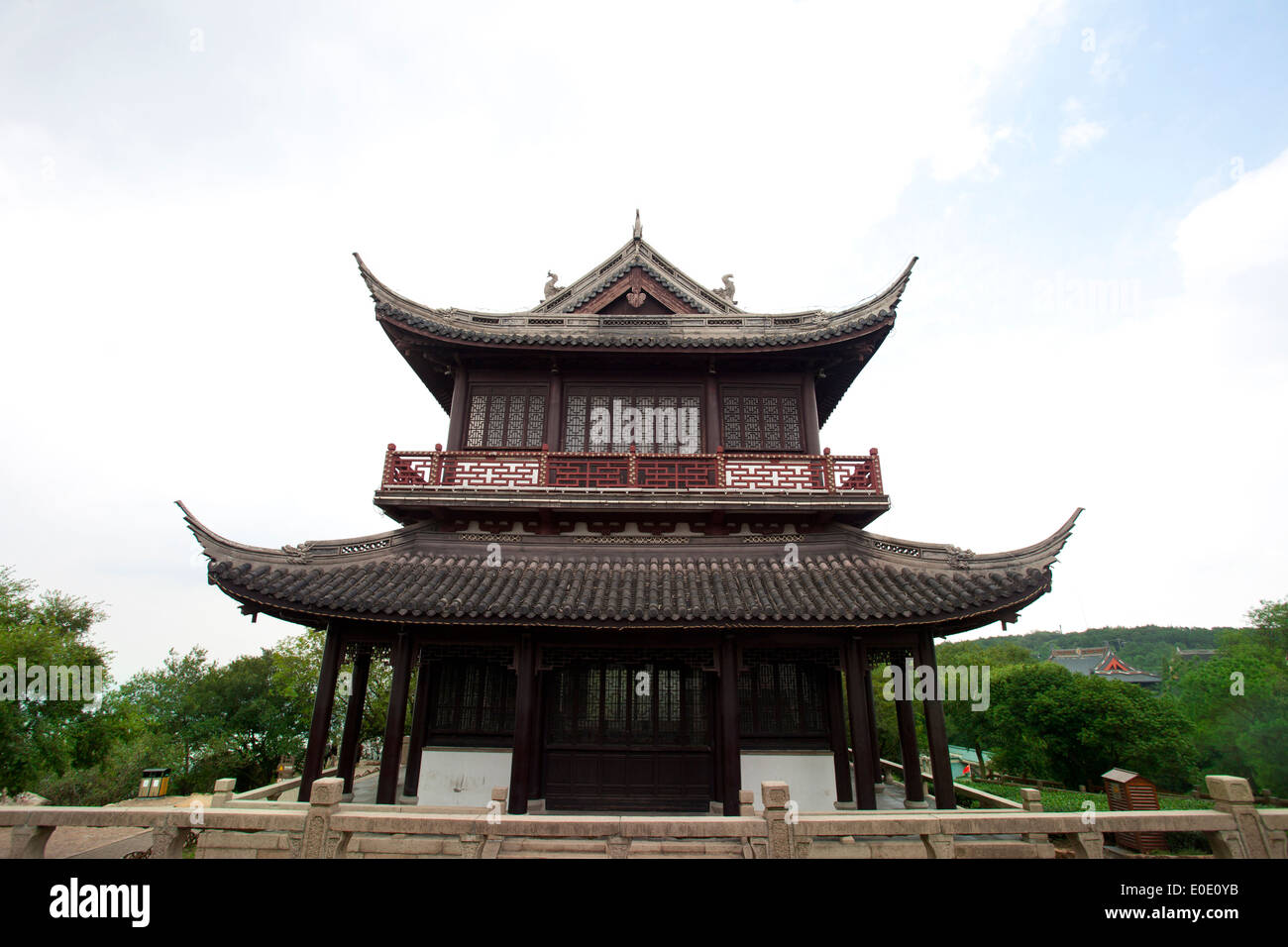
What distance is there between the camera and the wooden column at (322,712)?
10070mm

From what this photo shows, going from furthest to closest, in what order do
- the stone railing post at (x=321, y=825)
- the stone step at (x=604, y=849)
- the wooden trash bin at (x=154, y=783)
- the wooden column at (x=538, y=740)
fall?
the wooden trash bin at (x=154, y=783) → the wooden column at (x=538, y=740) → the stone step at (x=604, y=849) → the stone railing post at (x=321, y=825)

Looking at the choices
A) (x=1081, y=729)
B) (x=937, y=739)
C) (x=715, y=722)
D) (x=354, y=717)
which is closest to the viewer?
(x=937, y=739)

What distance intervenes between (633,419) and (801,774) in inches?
317

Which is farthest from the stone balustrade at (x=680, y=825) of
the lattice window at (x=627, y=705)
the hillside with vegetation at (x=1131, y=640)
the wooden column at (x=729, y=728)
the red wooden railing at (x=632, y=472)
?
the hillside with vegetation at (x=1131, y=640)

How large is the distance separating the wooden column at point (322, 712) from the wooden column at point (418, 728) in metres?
1.48

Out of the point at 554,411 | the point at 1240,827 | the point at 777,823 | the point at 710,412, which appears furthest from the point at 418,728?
the point at 1240,827

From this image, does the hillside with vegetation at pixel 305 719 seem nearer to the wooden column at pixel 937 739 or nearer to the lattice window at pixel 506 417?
the lattice window at pixel 506 417

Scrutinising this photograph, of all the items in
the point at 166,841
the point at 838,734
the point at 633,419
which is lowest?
the point at 166,841

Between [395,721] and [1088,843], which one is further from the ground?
[395,721]

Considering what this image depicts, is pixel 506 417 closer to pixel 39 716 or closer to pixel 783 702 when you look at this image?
pixel 783 702

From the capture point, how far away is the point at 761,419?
44.6 ft
